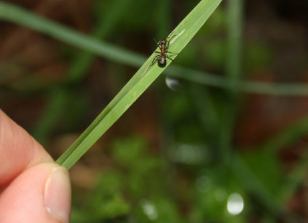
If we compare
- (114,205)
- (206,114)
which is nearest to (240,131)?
(206,114)

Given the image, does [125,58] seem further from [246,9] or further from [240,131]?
[246,9]

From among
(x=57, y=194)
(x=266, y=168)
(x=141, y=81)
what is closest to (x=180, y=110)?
(x=266, y=168)

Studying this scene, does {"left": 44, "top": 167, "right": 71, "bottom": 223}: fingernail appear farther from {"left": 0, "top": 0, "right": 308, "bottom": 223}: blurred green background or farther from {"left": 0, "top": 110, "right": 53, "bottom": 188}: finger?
{"left": 0, "top": 0, "right": 308, "bottom": 223}: blurred green background

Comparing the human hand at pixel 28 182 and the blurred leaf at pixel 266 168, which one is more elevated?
the blurred leaf at pixel 266 168

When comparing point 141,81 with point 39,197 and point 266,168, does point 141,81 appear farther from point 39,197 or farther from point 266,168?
point 266,168

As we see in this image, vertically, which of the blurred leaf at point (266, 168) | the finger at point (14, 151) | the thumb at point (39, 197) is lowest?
the thumb at point (39, 197)

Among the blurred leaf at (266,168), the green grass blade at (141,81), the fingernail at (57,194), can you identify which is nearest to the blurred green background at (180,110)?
the blurred leaf at (266,168)

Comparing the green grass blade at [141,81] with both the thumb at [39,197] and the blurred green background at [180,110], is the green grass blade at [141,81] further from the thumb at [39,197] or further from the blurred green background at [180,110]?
the blurred green background at [180,110]
